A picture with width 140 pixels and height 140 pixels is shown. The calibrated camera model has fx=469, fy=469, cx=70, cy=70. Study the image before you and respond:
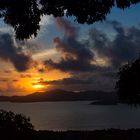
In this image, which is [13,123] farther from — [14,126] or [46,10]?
[46,10]

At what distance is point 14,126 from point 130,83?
478 inches

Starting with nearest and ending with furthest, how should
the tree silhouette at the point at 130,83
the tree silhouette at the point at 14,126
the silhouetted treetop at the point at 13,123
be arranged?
the tree silhouette at the point at 14,126
the silhouetted treetop at the point at 13,123
the tree silhouette at the point at 130,83

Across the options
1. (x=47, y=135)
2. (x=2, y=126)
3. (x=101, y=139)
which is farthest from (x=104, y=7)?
(x=47, y=135)

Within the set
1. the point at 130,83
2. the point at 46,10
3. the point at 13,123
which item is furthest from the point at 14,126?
the point at 130,83

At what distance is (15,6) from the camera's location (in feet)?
55.4

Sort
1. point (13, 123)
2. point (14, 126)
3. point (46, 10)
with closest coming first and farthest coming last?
point (46, 10), point (14, 126), point (13, 123)

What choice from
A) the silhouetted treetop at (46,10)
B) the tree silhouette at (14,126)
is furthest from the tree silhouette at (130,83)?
the silhouetted treetop at (46,10)

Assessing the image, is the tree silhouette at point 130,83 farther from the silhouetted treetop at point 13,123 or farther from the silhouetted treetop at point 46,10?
the silhouetted treetop at point 46,10

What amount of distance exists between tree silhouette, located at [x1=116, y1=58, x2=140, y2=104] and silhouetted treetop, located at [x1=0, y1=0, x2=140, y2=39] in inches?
602

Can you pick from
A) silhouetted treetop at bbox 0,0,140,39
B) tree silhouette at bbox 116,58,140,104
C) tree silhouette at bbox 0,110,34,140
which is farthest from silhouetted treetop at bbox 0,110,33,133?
tree silhouette at bbox 116,58,140,104

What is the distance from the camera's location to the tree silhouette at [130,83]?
32.4 metres

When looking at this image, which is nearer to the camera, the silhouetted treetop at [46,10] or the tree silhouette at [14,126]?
the silhouetted treetop at [46,10]

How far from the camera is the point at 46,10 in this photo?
1759cm

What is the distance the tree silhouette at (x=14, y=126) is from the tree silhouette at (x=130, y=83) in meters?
10.9
